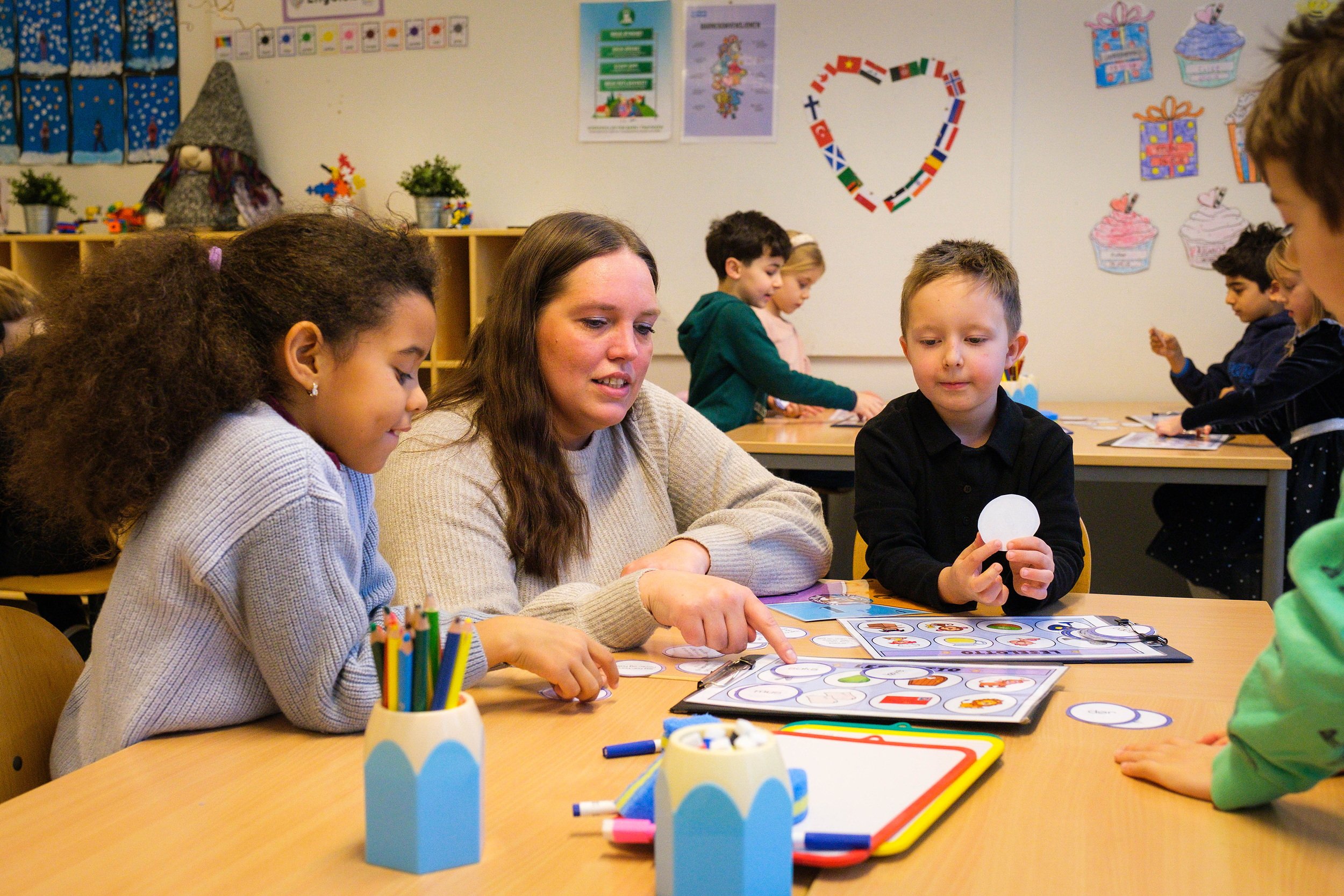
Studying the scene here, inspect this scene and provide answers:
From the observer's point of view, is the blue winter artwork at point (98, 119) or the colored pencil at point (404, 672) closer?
the colored pencil at point (404, 672)

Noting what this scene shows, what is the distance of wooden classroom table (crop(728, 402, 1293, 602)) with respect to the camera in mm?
2803

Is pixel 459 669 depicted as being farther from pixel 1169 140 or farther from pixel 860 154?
pixel 1169 140

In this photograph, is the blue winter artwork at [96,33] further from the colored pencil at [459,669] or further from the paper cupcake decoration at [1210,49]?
the colored pencil at [459,669]

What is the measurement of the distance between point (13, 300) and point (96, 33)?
3662mm

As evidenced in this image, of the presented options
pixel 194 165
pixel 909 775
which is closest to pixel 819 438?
pixel 909 775

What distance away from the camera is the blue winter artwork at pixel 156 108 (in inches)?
221

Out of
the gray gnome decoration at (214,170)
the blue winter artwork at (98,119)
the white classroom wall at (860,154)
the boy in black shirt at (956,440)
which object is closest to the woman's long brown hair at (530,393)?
the boy in black shirt at (956,440)

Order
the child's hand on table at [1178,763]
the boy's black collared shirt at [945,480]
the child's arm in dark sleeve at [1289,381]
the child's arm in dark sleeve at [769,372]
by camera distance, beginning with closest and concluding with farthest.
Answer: the child's hand on table at [1178,763] → the boy's black collared shirt at [945,480] → the child's arm in dark sleeve at [1289,381] → the child's arm in dark sleeve at [769,372]

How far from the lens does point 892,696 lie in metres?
1.07

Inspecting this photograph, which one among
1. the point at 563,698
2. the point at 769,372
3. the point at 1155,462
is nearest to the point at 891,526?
the point at 563,698

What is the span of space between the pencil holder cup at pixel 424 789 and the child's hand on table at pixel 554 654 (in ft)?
1.08

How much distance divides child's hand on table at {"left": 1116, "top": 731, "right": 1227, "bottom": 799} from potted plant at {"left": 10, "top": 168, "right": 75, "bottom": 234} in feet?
19.5

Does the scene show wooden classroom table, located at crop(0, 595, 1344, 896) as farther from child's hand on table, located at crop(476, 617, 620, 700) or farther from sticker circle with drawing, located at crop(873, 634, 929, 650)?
sticker circle with drawing, located at crop(873, 634, 929, 650)

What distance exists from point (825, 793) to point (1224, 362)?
13.3ft
